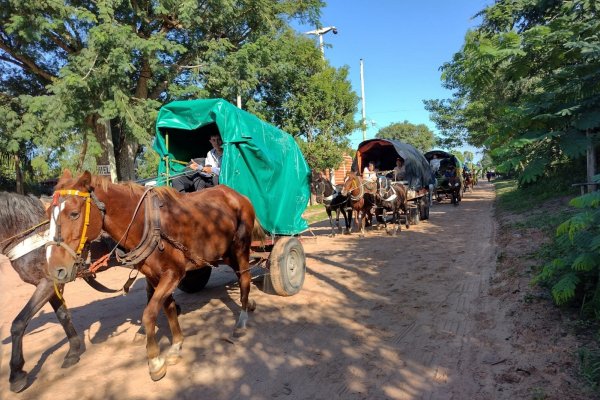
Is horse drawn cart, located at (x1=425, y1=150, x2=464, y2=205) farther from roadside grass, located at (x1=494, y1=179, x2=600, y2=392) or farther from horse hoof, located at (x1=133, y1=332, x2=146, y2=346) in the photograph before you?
horse hoof, located at (x1=133, y1=332, x2=146, y2=346)

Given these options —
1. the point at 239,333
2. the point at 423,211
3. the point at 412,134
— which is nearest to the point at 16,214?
the point at 239,333

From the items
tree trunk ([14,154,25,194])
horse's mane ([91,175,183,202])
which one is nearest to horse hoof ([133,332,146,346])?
horse's mane ([91,175,183,202])

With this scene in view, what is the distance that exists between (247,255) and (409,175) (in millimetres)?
9624

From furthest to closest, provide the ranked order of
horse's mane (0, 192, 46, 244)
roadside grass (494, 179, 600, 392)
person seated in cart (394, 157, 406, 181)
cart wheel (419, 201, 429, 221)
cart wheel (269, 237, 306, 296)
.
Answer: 1. cart wheel (419, 201, 429, 221)
2. person seated in cart (394, 157, 406, 181)
3. cart wheel (269, 237, 306, 296)
4. horse's mane (0, 192, 46, 244)
5. roadside grass (494, 179, 600, 392)

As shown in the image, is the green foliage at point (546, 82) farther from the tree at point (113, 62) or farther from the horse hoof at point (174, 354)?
the tree at point (113, 62)

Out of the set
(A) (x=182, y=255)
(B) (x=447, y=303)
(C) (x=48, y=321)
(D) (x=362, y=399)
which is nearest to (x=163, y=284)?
(A) (x=182, y=255)

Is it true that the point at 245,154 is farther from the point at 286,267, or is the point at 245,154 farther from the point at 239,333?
the point at 239,333

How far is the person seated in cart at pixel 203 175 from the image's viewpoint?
5.65 metres

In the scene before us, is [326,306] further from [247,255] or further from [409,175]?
[409,175]

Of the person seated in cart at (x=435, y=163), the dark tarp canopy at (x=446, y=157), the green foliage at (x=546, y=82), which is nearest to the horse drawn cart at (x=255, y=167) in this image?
the green foliage at (x=546, y=82)

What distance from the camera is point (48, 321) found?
18.7ft

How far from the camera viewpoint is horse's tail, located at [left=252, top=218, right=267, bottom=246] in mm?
5668

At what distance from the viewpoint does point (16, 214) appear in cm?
443

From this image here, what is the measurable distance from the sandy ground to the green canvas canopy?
1.45m
